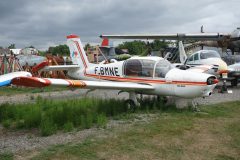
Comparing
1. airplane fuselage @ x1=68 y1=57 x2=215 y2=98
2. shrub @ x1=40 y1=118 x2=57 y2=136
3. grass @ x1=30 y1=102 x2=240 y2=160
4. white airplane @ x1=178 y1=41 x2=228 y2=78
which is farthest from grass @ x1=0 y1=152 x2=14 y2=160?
white airplane @ x1=178 y1=41 x2=228 y2=78

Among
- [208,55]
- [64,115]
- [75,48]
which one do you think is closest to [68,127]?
[64,115]

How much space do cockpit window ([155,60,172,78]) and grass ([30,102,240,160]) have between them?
173 cm

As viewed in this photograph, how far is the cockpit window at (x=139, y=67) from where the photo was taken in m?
9.20

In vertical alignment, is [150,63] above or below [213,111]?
above

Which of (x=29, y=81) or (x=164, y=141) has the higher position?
(x=29, y=81)

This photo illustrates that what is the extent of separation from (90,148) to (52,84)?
1.96 m

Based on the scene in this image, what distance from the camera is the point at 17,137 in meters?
6.05

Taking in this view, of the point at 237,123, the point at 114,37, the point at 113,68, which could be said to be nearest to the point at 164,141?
the point at 237,123

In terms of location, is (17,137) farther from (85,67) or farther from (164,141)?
(85,67)

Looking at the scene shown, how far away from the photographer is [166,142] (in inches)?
214

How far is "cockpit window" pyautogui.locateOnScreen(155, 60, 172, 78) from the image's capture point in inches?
349

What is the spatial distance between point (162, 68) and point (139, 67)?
81 cm

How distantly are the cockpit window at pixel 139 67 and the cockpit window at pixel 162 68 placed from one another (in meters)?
0.18

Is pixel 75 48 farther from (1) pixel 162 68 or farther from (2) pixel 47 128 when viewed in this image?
(2) pixel 47 128
